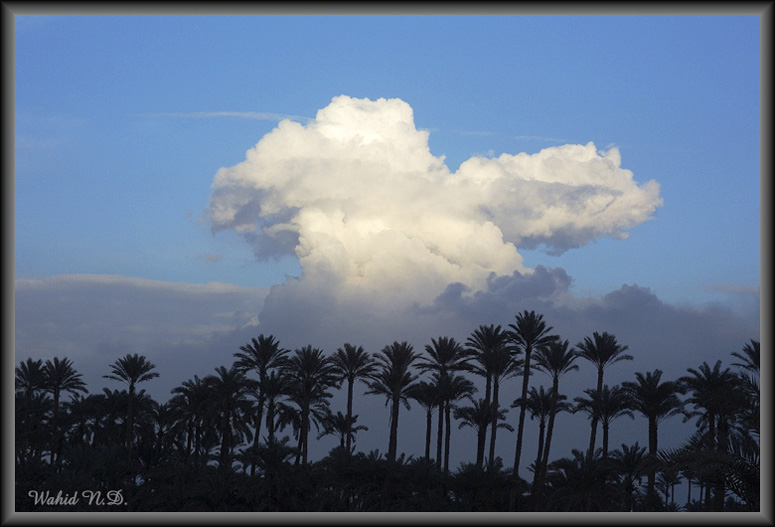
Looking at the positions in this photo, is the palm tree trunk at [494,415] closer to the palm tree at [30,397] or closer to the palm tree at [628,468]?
the palm tree at [628,468]

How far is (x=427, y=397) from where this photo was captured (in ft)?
229

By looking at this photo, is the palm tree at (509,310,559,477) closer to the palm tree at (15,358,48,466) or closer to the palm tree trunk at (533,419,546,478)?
the palm tree trunk at (533,419,546,478)

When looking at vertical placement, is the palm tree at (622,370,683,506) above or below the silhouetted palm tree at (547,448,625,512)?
above

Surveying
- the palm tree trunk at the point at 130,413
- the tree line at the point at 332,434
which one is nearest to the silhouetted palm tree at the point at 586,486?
the tree line at the point at 332,434

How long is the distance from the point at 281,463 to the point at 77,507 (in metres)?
13.4

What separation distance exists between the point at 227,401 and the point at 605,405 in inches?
1223

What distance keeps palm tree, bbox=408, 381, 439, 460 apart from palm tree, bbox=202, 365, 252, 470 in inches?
554

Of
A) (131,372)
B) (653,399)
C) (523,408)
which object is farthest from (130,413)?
(653,399)

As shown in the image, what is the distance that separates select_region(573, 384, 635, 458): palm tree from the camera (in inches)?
2520

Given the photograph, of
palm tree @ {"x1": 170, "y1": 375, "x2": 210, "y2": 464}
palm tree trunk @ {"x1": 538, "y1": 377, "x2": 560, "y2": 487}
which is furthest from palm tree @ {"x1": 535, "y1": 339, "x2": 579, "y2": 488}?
palm tree @ {"x1": 170, "y1": 375, "x2": 210, "y2": 464}

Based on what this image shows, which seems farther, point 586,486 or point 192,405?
point 192,405

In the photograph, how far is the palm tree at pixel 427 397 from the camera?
67375 mm

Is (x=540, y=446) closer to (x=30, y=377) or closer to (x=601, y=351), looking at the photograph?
(x=601, y=351)

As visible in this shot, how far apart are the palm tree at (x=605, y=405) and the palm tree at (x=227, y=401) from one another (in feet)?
91.5
